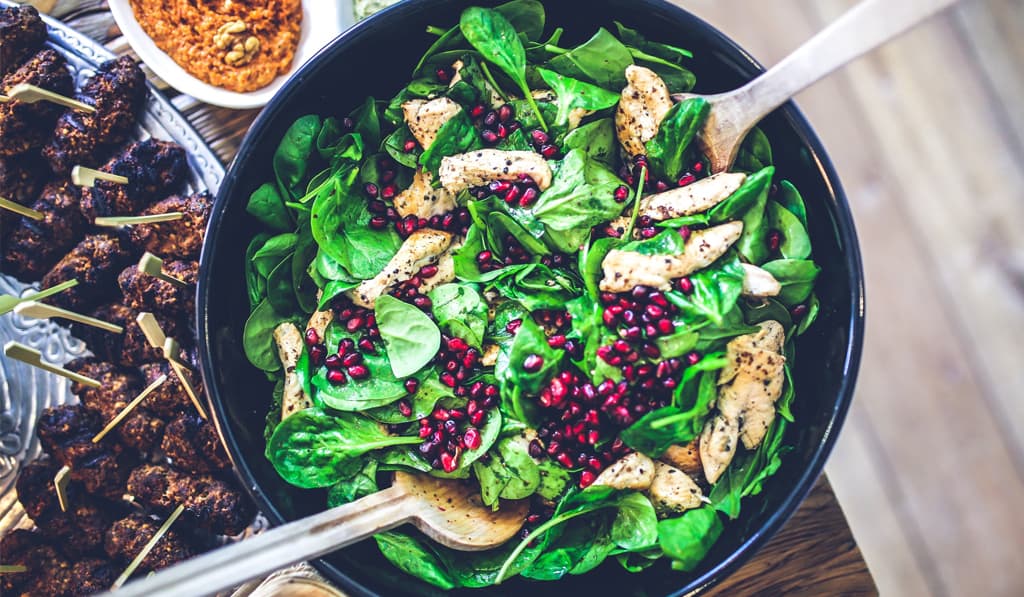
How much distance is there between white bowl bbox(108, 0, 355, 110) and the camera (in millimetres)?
2285

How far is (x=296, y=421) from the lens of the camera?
189 centimetres

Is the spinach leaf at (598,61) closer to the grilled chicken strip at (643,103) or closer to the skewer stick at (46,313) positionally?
the grilled chicken strip at (643,103)

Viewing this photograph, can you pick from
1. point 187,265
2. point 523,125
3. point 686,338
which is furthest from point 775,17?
point 187,265

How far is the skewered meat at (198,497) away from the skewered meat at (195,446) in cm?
4

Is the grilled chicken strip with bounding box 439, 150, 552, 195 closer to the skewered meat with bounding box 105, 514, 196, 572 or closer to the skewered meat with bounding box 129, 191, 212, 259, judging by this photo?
the skewered meat with bounding box 129, 191, 212, 259

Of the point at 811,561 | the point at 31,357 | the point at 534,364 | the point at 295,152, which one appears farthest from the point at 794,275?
the point at 31,357

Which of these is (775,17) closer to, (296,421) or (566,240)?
(566,240)

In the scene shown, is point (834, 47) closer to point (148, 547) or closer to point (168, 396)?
point (168, 396)

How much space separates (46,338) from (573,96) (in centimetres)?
169

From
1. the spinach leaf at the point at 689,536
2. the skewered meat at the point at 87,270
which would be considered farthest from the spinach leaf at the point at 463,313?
the skewered meat at the point at 87,270

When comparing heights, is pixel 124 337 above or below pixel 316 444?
above

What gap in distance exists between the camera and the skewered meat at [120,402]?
7.22ft

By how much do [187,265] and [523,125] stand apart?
102 cm

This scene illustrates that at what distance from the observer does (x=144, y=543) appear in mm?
2186
